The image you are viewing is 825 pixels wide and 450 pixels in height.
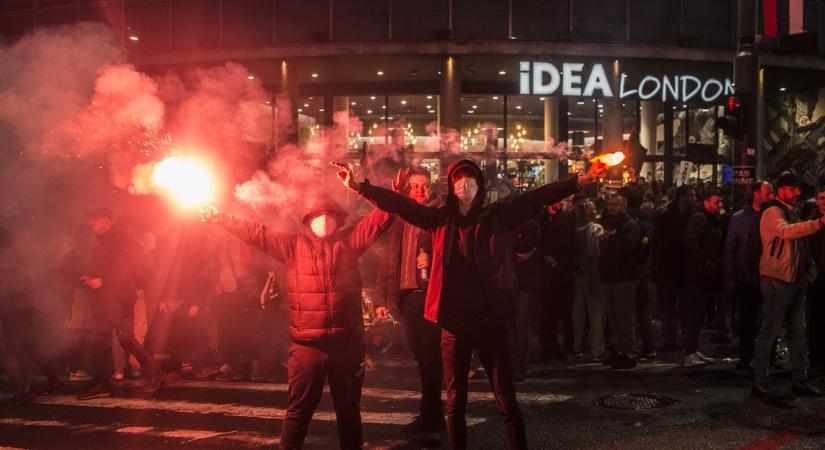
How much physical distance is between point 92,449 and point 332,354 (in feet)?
7.71

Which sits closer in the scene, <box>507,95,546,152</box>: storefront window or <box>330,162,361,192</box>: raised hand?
<box>330,162,361,192</box>: raised hand

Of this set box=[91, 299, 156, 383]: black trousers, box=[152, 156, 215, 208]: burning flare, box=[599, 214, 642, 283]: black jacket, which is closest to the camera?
box=[152, 156, 215, 208]: burning flare

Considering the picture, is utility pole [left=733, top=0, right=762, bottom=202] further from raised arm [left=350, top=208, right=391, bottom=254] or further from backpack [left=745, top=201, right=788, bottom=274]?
raised arm [left=350, top=208, right=391, bottom=254]

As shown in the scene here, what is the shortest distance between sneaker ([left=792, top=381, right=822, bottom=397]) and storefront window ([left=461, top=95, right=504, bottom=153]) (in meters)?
17.8

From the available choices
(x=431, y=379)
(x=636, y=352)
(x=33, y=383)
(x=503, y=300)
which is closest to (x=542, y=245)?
(x=636, y=352)

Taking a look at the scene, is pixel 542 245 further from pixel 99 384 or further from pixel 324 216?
pixel 99 384

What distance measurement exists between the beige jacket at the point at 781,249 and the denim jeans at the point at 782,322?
10cm

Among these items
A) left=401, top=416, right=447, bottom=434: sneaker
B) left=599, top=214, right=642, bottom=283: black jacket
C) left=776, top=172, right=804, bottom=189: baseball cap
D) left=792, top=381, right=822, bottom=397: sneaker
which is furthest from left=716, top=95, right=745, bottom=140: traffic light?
left=401, top=416, right=447, bottom=434: sneaker

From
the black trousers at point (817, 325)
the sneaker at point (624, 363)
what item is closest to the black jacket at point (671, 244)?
the sneaker at point (624, 363)

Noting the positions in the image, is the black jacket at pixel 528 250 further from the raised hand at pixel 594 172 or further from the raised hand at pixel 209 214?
the raised hand at pixel 209 214

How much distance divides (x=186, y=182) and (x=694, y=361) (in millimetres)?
5770

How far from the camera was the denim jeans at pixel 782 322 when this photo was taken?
705 centimetres

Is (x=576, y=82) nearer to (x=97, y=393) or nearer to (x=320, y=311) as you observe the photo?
(x=97, y=393)

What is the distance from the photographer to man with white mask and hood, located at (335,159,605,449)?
4945mm
